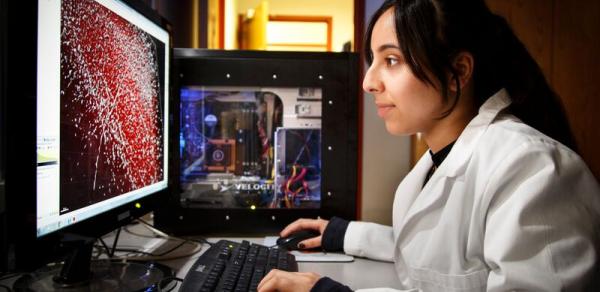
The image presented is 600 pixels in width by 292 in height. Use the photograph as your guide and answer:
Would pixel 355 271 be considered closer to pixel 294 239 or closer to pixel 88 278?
pixel 294 239

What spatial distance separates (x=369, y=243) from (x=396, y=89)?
1.27 ft

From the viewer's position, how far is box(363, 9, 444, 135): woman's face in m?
0.79

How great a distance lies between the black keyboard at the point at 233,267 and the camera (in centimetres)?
71

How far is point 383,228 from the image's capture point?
→ 109 cm

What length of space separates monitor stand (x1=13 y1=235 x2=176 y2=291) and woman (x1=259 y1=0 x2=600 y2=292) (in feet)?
0.72

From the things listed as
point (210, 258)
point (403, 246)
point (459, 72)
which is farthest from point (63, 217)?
point (459, 72)

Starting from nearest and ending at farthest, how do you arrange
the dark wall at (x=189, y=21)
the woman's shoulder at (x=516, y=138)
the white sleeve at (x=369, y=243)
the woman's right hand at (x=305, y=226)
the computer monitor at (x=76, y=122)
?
the computer monitor at (x=76, y=122) → the woman's shoulder at (x=516, y=138) → the white sleeve at (x=369, y=243) → the woman's right hand at (x=305, y=226) → the dark wall at (x=189, y=21)

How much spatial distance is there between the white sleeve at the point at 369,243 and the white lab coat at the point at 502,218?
158 millimetres

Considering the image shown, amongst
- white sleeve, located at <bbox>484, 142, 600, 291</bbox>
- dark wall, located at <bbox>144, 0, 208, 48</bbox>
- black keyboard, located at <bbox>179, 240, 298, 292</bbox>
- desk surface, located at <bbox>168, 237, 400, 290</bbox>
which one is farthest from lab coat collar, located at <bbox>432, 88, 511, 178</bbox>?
dark wall, located at <bbox>144, 0, 208, 48</bbox>

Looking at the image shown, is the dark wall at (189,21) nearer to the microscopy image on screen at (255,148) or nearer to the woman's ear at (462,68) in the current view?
the microscopy image on screen at (255,148)

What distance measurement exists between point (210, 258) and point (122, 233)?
0.51m

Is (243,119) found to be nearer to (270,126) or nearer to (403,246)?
(270,126)

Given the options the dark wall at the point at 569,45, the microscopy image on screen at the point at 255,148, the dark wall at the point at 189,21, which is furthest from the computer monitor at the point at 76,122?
the dark wall at the point at 569,45

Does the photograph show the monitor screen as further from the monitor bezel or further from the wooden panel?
the wooden panel
